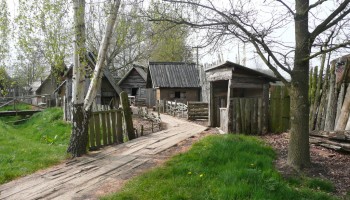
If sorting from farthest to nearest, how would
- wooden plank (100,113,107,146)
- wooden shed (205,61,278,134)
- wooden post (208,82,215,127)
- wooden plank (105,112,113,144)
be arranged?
1. wooden post (208,82,215,127)
2. wooden shed (205,61,278,134)
3. wooden plank (105,112,113,144)
4. wooden plank (100,113,107,146)

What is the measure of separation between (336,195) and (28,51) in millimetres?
7536

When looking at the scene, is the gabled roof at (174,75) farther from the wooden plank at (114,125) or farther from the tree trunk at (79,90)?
the tree trunk at (79,90)

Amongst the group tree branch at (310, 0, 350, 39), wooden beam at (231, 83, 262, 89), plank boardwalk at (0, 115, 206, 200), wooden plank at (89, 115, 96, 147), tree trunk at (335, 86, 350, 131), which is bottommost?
plank boardwalk at (0, 115, 206, 200)

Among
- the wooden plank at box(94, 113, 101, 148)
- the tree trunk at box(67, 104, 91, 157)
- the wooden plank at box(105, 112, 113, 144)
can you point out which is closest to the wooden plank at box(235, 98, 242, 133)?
the wooden plank at box(105, 112, 113, 144)

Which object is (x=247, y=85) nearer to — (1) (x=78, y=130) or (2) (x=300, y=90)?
(2) (x=300, y=90)

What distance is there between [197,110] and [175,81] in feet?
40.0

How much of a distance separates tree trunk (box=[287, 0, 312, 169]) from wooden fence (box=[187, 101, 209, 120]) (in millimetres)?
10953

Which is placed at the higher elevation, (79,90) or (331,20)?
(331,20)

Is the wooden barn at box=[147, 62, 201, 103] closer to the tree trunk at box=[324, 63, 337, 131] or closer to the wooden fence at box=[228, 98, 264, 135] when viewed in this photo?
the wooden fence at box=[228, 98, 264, 135]

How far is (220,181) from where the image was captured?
5.28 meters

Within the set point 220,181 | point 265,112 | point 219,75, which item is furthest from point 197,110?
point 220,181

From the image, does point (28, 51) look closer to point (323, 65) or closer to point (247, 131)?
point (247, 131)

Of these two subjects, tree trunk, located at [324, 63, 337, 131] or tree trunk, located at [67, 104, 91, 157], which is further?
tree trunk, located at [324, 63, 337, 131]

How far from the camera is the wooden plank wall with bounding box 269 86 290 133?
422 inches
